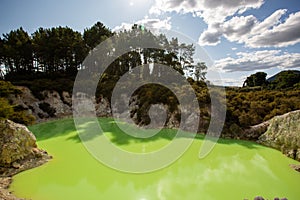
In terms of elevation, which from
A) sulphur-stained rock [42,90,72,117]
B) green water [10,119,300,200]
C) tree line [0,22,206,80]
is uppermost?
tree line [0,22,206,80]

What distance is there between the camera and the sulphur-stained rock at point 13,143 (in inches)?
243

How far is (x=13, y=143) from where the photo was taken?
6480 millimetres

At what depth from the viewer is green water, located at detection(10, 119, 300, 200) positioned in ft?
15.2

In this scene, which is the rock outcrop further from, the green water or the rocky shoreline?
the green water

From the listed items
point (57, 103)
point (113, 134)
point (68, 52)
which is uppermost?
point (68, 52)

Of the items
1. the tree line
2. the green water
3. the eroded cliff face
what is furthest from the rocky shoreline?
the tree line

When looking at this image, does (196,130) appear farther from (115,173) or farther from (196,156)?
(115,173)

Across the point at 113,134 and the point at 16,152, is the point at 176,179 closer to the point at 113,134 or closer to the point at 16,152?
the point at 16,152

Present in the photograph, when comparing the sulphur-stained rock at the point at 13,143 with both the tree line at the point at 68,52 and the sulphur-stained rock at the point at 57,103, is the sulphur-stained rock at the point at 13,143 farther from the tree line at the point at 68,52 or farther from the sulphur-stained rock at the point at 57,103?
the tree line at the point at 68,52

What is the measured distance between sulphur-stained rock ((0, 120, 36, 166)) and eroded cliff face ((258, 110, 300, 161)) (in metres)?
8.85

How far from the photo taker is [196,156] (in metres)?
6.99

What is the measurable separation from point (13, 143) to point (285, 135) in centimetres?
960

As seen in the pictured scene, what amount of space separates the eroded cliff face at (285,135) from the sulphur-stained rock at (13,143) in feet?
29.0

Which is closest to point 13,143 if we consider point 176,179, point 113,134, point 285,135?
point 113,134
